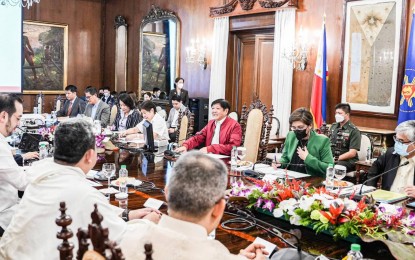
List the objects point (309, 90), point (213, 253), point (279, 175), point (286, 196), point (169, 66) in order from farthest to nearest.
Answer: point (169, 66) → point (309, 90) → point (279, 175) → point (286, 196) → point (213, 253)

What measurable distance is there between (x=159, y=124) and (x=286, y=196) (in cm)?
340

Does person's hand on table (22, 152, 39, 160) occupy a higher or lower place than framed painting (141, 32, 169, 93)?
lower

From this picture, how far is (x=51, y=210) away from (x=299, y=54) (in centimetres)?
572

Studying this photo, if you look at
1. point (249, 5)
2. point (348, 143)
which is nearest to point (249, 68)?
point (249, 5)

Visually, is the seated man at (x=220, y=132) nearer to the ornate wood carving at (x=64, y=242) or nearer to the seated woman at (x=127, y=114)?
the seated woman at (x=127, y=114)

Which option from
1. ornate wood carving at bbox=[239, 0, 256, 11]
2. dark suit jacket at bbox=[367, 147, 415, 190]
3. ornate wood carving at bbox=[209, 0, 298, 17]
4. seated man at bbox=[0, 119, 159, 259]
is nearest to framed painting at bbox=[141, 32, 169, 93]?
ornate wood carving at bbox=[209, 0, 298, 17]

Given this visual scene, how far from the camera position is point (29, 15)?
10.6 meters

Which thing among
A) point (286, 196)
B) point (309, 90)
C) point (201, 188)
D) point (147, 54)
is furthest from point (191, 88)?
point (201, 188)

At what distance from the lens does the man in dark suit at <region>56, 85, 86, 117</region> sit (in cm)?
812

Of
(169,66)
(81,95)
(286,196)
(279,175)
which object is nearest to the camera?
(286,196)

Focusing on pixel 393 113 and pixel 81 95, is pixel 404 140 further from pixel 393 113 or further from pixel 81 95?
pixel 81 95

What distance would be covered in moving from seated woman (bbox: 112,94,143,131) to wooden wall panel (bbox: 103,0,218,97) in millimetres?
2804

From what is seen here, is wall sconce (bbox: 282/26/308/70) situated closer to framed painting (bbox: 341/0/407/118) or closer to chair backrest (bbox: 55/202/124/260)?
framed painting (bbox: 341/0/407/118)

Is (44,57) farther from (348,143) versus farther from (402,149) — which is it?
(402,149)
